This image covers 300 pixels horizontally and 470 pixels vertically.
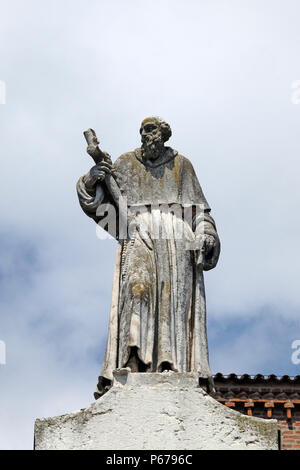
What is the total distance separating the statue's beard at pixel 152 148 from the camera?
15359 mm

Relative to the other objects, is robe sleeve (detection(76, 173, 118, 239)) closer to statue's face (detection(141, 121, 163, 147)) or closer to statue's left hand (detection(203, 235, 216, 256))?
statue's face (detection(141, 121, 163, 147))

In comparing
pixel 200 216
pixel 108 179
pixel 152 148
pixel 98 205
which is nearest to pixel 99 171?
pixel 108 179

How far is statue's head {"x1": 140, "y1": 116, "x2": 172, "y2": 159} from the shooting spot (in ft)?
50.4

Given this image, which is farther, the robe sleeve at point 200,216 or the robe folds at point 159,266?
the robe sleeve at point 200,216

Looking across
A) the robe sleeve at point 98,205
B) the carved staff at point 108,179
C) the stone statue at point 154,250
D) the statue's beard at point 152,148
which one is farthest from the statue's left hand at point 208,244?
the statue's beard at point 152,148

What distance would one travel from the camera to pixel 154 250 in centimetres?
1473

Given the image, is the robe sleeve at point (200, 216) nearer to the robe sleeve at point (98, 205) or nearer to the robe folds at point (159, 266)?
the robe folds at point (159, 266)

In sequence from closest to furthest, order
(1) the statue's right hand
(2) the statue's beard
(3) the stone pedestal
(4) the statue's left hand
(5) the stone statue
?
(3) the stone pedestal → (5) the stone statue → (4) the statue's left hand → (1) the statue's right hand → (2) the statue's beard

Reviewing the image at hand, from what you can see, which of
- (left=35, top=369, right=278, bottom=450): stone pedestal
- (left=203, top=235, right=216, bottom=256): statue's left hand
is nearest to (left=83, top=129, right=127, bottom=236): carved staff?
(left=203, top=235, right=216, bottom=256): statue's left hand

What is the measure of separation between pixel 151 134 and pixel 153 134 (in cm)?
2

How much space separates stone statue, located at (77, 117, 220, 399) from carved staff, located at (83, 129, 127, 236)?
1 centimetres

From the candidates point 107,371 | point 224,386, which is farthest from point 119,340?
point 224,386

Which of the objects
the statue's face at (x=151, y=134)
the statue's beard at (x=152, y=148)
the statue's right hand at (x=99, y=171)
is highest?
the statue's face at (x=151, y=134)
